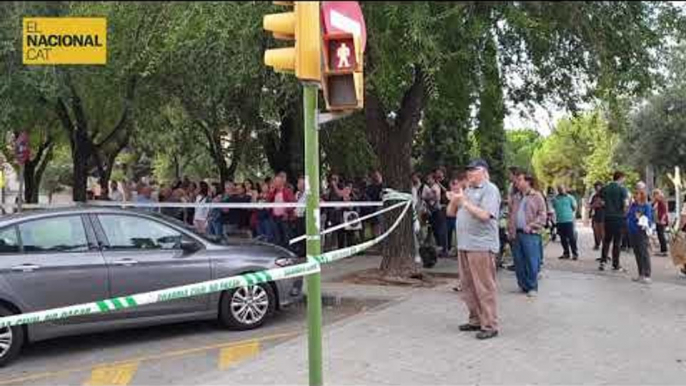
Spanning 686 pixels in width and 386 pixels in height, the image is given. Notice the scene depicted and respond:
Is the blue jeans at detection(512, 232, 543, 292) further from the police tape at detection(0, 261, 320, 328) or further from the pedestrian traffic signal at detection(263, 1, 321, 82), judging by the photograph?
the pedestrian traffic signal at detection(263, 1, 321, 82)

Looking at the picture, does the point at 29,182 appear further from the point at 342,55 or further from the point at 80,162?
the point at 342,55

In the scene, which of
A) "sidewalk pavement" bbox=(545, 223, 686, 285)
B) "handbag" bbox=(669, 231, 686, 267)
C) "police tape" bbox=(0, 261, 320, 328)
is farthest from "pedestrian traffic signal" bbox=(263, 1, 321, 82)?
"handbag" bbox=(669, 231, 686, 267)

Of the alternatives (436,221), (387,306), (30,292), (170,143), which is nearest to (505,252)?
(436,221)

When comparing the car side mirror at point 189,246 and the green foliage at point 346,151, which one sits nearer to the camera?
the car side mirror at point 189,246

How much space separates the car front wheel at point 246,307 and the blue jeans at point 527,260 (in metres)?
3.79

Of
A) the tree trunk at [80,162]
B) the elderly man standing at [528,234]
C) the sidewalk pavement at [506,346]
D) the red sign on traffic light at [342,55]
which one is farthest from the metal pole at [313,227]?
the tree trunk at [80,162]

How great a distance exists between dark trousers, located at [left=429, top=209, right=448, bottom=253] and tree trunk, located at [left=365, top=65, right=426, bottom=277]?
3049mm

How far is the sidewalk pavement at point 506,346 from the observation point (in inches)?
269

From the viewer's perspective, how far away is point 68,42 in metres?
7.25

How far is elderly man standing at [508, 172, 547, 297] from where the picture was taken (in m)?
11.0

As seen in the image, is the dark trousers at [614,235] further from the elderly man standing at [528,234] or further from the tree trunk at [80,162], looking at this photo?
the tree trunk at [80,162]

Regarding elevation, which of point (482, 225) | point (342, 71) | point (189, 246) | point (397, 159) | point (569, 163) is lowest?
point (189, 246)

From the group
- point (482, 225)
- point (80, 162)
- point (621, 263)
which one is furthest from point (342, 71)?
point (80, 162)

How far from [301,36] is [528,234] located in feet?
21.3
